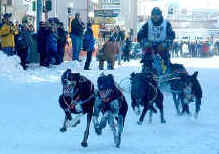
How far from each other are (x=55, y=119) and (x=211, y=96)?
15.4ft

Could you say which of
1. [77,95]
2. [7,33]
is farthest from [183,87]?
[7,33]

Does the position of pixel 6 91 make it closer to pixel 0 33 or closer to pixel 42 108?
pixel 42 108

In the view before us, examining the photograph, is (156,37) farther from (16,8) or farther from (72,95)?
(16,8)

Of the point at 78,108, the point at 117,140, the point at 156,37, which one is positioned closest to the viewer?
the point at 78,108

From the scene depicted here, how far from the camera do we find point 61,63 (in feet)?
56.1

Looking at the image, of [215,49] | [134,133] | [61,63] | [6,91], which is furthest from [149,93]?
[215,49]

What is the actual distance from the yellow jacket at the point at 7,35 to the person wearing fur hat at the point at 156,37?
5.43 metres

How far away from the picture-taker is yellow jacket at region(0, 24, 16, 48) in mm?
14336

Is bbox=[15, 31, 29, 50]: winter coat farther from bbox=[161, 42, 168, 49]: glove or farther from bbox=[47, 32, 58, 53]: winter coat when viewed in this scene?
bbox=[161, 42, 168, 49]: glove

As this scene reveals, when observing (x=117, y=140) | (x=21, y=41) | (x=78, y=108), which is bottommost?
(x=117, y=140)

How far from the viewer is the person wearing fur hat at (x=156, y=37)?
973 centimetres

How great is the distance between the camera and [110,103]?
586 centimetres

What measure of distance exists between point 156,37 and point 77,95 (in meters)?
4.23

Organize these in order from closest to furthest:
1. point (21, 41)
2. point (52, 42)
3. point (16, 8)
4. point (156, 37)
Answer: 1. point (156, 37)
2. point (21, 41)
3. point (52, 42)
4. point (16, 8)
